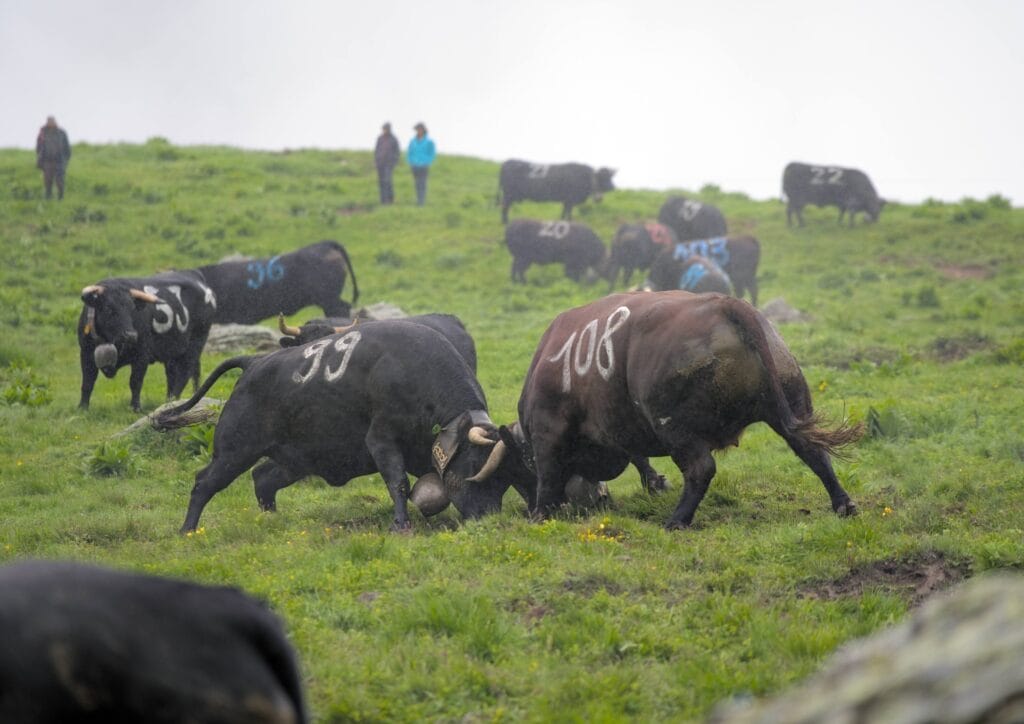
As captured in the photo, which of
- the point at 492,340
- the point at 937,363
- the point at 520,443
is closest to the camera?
the point at 520,443

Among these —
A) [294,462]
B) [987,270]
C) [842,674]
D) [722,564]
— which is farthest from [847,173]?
[842,674]

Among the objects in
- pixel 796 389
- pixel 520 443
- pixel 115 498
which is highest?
pixel 796 389

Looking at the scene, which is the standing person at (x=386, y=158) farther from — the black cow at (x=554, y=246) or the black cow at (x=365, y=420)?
the black cow at (x=365, y=420)

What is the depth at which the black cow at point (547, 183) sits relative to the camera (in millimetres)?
31844

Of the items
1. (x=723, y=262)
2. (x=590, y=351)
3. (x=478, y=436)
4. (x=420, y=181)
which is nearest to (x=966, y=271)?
Answer: (x=723, y=262)

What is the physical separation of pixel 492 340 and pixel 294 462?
9071 millimetres

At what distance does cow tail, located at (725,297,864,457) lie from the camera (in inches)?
364

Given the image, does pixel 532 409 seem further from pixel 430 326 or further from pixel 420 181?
pixel 420 181

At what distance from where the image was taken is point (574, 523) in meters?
9.70

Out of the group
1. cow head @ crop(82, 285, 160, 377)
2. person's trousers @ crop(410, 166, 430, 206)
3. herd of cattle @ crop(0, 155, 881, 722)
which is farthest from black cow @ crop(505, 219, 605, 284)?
herd of cattle @ crop(0, 155, 881, 722)

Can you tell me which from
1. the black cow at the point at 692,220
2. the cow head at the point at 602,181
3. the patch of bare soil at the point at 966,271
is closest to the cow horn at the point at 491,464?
the patch of bare soil at the point at 966,271

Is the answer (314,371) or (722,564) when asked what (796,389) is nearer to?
(722,564)

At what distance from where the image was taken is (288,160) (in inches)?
1444

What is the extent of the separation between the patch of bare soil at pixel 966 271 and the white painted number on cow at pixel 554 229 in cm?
797
